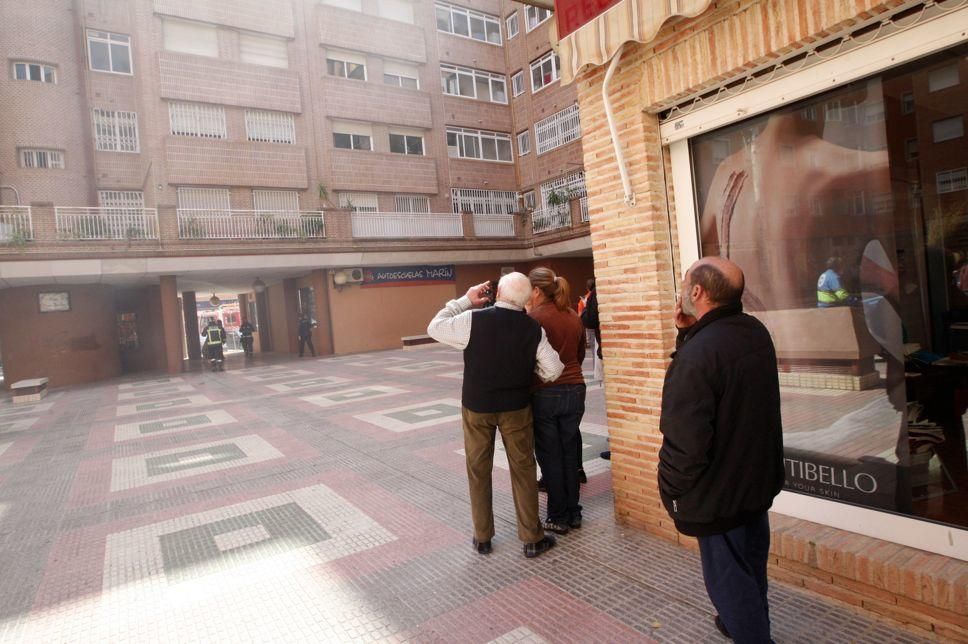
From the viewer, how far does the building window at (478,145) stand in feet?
85.1

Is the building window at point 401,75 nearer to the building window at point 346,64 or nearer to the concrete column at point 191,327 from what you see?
the building window at point 346,64

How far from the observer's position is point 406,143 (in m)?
24.6

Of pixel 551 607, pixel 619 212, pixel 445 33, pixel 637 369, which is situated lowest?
pixel 551 607

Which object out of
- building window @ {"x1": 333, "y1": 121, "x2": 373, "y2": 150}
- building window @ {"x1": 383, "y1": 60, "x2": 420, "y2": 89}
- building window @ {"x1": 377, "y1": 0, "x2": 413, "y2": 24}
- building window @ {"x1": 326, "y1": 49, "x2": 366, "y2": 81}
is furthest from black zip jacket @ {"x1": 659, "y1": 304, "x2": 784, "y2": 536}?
building window @ {"x1": 377, "y1": 0, "x2": 413, "y2": 24}

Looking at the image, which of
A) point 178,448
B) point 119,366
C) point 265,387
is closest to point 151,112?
point 119,366

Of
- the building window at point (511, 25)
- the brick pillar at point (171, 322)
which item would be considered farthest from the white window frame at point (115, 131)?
the building window at point (511, 25)

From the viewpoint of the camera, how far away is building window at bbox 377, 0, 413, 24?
2445 cm

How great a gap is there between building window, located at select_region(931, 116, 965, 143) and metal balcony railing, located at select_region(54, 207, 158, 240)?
19822 millimetres

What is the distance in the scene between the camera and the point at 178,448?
7.46 meters

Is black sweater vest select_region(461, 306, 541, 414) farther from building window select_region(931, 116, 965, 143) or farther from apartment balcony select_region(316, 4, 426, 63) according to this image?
apartment balcony select_region(316, 4, 426, 63)

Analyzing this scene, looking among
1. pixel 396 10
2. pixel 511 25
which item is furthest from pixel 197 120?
pixel 511 25

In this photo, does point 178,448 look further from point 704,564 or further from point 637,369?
point 704,564

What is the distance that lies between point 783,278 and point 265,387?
40.6ft

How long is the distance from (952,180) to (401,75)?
966 inches
